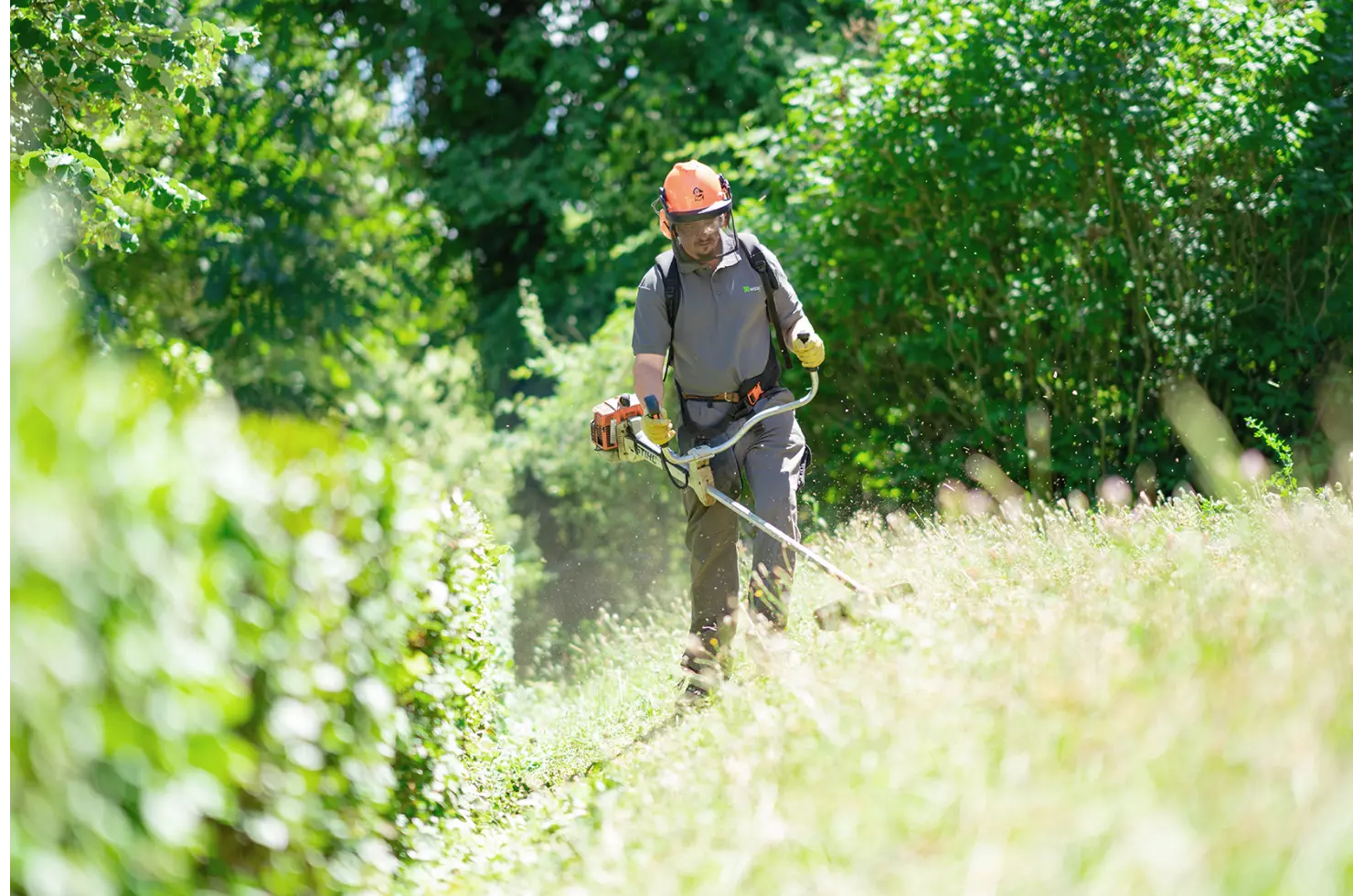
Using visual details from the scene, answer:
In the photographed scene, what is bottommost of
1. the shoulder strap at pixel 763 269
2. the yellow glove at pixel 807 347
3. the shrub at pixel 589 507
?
the shrub at pixel 589 507

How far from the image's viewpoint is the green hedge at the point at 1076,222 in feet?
25.8

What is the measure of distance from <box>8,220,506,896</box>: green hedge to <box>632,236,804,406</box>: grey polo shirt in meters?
2.47

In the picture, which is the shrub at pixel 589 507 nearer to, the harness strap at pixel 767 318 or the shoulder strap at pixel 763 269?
the harness strap at pixel 767 318

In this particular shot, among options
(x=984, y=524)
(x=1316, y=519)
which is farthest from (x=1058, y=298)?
(x=1316, y=519)

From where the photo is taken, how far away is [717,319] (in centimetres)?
562

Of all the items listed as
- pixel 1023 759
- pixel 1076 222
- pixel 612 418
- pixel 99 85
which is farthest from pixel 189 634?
pixel 1076 222

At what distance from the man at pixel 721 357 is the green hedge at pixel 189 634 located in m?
2.43

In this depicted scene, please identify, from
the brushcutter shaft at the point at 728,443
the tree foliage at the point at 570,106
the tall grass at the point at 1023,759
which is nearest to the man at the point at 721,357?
the brushcutter shaft at the point at 728,443

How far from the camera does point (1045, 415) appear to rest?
840 cm

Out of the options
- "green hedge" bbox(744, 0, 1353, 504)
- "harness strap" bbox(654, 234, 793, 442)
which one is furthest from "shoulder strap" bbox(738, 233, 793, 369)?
"green hedge" bbox(744, 0, 1353, 504)

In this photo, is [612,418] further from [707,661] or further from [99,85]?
[99,85]

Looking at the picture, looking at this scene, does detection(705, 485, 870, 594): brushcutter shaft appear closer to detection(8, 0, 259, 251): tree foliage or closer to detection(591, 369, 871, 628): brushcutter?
detection(591, 369, 871, 628): brushcutter

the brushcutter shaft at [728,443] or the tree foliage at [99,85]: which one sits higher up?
the tree foliage at [99,85]

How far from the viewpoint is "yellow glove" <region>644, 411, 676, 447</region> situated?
5.29 meters
